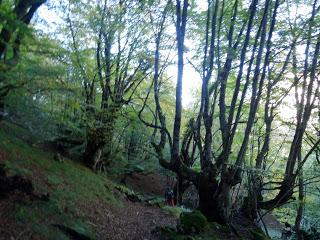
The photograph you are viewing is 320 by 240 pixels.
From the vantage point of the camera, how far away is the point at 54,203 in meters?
8.21

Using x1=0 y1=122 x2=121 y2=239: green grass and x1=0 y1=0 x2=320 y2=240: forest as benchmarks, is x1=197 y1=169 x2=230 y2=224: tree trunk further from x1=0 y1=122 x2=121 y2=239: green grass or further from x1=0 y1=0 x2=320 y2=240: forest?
x1=0 y1=122 x2=121 y2=239: green grass

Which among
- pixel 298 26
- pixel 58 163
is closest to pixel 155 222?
pixel 58 163

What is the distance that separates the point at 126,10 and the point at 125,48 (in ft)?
6.50

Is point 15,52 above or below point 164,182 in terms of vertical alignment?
above

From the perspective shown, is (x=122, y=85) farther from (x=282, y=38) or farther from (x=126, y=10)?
(x=282, y=38)

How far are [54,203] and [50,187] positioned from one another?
4.10 feet

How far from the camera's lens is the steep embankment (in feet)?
22.1

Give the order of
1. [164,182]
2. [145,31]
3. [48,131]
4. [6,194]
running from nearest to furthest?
[6,194] < [48,131] < [145,31] < [164,182]

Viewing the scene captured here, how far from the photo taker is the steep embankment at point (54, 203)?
6742 mm

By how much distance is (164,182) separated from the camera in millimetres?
27297

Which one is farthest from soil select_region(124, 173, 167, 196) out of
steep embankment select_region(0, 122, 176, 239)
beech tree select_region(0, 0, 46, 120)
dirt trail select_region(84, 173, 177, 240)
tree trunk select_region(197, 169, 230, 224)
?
beech tree select_region(0, 0, 46, 120)

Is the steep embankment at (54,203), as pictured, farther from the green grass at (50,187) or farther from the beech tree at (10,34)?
A: the beech tree at (10,34)

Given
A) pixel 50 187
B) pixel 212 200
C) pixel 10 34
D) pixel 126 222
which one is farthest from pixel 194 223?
pixel 10 34

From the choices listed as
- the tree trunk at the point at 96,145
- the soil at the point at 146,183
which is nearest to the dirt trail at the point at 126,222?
the tree trunk at the point at 96,145
